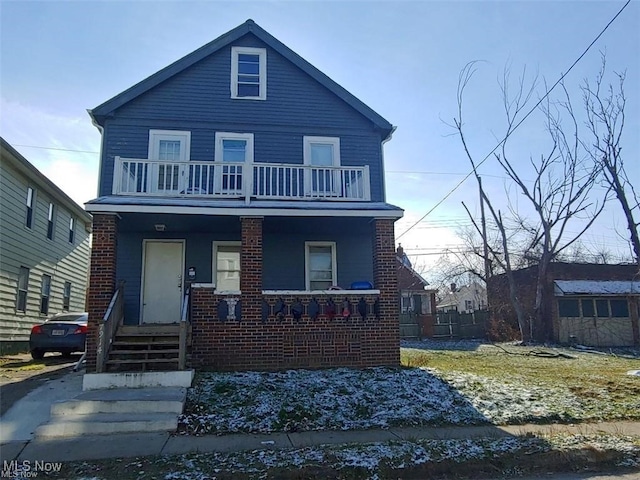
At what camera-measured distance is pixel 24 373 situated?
34.7ft

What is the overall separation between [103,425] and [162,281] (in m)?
5.96

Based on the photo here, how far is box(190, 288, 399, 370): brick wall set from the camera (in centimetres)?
977

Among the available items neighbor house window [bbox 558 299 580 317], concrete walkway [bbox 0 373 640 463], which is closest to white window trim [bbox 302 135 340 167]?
concrete walkway [bbox 0 373 640 463]

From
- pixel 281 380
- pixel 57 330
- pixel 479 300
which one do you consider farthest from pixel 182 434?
pixel 479 300

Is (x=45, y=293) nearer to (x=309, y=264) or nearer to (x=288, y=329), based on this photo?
(x=309, y=264)

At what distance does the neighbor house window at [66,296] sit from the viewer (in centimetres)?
1994

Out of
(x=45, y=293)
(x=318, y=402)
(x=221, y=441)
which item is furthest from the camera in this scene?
(x=45, y=293)

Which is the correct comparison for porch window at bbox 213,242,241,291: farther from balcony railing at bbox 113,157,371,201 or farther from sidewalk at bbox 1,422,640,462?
sidewalk at bbox 1,422,640,462

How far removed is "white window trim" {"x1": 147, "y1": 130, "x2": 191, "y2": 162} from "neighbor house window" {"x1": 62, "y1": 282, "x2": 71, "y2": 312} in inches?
405

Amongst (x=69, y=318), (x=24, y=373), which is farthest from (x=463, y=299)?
(x=24, y=373)

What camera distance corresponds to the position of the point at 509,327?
2406 cm

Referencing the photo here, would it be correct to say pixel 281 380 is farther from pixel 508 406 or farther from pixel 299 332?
pixel 508 406

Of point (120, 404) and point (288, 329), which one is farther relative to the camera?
point (288, 329)

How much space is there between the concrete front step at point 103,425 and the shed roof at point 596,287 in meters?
19.9
